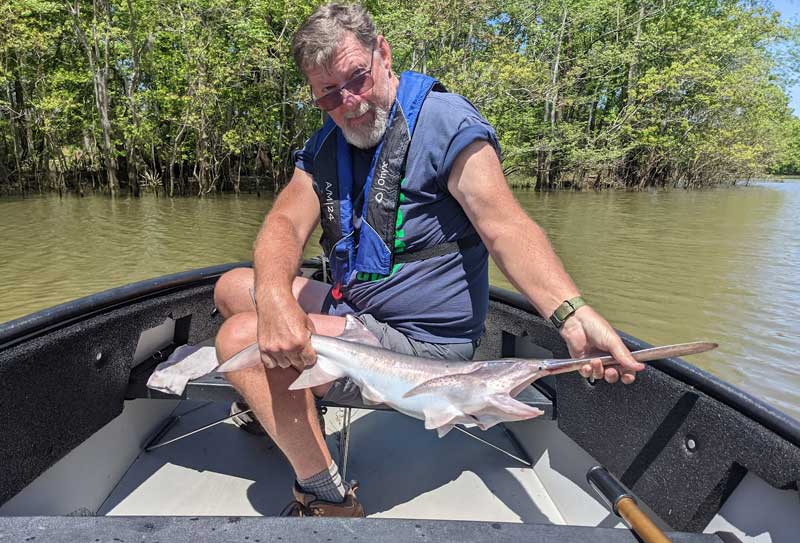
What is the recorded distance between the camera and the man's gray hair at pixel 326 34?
2037 millimetres

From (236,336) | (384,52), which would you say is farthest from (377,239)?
(384,52)

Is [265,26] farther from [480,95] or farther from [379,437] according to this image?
[379,437]

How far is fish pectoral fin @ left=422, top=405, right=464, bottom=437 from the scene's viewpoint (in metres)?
1.65

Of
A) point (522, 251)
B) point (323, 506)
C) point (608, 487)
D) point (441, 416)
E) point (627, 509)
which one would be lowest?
point (323, 506)

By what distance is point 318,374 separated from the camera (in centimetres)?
180

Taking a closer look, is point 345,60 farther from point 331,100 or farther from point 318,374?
point 318,374

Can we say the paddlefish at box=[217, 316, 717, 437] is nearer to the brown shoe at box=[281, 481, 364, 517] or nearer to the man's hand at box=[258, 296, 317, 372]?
the man's hand at box=[258, 296, 317, 372]

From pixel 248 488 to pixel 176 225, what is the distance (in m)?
14.5

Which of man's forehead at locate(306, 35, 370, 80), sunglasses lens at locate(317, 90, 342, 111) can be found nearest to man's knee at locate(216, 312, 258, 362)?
sunglasses lens at locate(317, 90, 342, 111)

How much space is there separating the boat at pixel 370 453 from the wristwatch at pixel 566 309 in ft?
1.66

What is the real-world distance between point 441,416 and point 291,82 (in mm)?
27363

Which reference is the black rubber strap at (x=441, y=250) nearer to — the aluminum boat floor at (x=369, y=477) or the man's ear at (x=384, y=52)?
the man's ear at (x=384, y=52)

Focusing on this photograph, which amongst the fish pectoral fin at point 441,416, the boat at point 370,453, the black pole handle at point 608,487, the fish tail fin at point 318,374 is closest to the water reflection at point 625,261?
the boat at point 370,453

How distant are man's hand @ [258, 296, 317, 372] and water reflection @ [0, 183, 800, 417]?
5.25 meters
